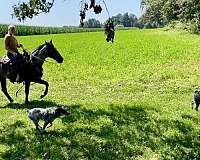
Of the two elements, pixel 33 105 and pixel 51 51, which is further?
pixel 51 51

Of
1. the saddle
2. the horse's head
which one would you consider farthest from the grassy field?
the horse's head

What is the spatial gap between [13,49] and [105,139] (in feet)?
21.5

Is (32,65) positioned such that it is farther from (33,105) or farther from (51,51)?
(33,105)

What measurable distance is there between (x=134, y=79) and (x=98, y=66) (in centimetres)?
808

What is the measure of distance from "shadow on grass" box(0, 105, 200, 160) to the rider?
3.46 m

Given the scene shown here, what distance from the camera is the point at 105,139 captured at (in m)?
13.4

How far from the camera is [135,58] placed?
1572 inches

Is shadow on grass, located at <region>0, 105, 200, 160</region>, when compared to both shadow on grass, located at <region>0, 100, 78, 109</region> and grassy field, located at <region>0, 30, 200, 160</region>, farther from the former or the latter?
shadow on grass, located at <region>0, 100, 78, 109</region>

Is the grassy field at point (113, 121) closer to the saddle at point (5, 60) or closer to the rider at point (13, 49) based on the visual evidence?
the rider at point (13, 49)

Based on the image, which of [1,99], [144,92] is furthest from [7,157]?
[144,92]

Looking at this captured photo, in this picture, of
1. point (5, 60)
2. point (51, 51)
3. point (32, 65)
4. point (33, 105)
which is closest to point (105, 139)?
point (33, 105)

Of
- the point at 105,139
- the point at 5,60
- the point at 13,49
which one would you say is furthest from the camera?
the point at 5,60

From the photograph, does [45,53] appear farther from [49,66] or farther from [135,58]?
[135,58]

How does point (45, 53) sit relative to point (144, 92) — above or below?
above
